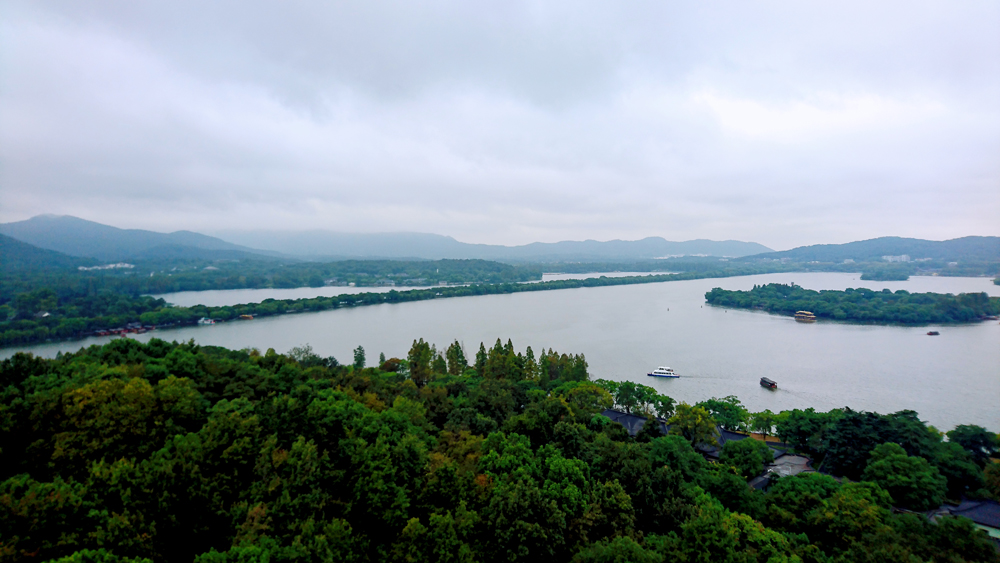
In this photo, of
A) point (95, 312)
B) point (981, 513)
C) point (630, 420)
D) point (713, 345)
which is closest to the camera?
point (981, 513)

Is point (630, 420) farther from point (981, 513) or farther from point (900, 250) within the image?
point (900, 250)

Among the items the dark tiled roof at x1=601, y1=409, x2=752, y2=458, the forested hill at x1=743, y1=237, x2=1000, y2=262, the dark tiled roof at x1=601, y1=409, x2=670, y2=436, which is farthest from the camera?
the forested hill at x1=743, y1=237, x2=1000, y2=262

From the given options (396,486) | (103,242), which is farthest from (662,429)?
(103,242)

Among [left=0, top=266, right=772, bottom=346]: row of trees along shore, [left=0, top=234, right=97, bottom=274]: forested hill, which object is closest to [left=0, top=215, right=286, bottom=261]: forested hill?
[left=0, top=234, right=97, bottom=274]: forested hill

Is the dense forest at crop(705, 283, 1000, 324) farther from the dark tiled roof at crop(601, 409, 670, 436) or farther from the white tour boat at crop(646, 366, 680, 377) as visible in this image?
the dark tiled roof at crop(601, 409, 670, 436)

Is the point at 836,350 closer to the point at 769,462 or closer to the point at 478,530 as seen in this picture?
the point at 769,462

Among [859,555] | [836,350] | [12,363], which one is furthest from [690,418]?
[836,350]
